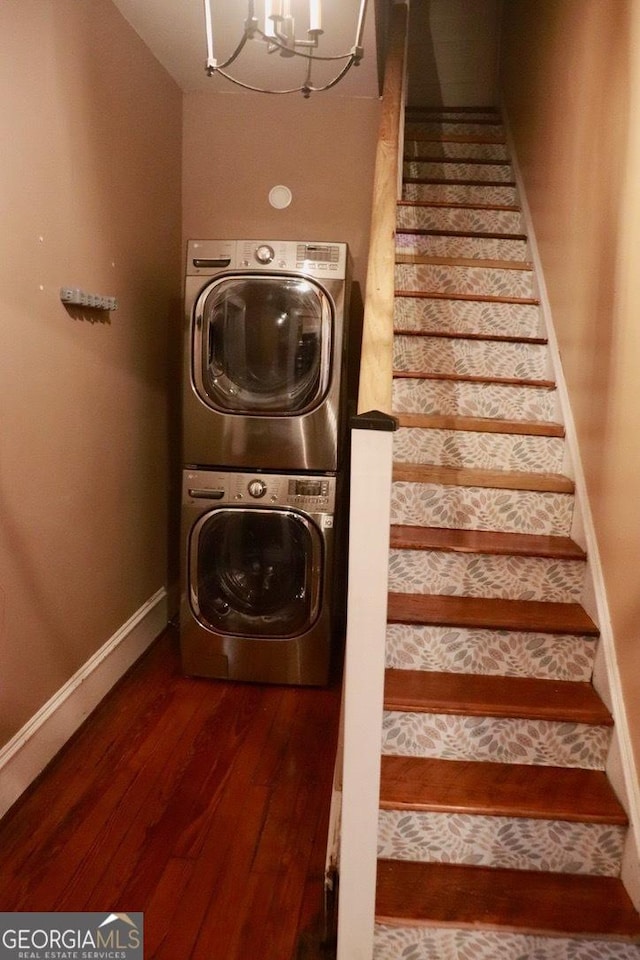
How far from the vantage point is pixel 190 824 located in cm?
196

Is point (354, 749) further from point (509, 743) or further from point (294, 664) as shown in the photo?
point (294, 664)

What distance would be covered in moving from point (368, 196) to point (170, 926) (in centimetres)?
302

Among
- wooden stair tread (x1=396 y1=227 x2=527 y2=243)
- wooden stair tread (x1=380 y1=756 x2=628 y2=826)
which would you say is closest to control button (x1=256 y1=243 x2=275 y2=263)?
wooden stair tread (x1=396 y1=227 x2=527 y2=243)

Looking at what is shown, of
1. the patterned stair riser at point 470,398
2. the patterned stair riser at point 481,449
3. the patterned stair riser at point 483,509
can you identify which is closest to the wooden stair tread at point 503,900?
the patterned stair riser at point 483,509

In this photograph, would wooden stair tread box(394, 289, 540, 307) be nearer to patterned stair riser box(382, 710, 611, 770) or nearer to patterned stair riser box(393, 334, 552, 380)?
patterned stair riser box(393, 334, 552, 380)

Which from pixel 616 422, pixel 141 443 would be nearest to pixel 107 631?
pixel 141 443

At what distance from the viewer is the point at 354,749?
137cm

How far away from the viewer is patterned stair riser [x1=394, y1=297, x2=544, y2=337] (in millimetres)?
2779

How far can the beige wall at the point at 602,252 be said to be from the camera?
71.2 inches

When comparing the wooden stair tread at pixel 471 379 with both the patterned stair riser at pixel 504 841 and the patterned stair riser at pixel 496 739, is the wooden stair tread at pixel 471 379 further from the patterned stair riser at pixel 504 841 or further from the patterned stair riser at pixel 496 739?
the patterned stair riser at pixel 504 841

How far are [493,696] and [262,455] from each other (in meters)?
1.32

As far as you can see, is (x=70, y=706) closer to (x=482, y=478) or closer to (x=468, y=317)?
(x=482, y=478)

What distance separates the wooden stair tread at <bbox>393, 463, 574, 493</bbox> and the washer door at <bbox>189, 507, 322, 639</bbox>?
2.00ft

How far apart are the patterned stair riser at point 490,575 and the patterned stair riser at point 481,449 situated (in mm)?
462
